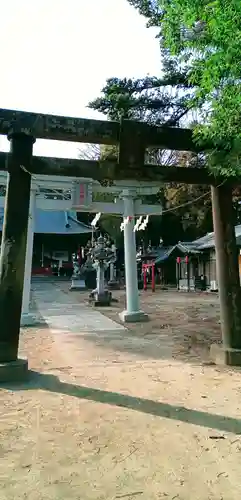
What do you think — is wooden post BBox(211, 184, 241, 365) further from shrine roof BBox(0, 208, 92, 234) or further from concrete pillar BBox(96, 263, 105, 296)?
shrine roof BBox(0, 208, 92, 234)

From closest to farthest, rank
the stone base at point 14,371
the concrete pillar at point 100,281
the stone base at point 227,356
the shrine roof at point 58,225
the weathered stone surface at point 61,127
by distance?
1. the stone base at point 14,371
2. the weathered stone surface at point 61,127
3. the stone base at point 227,356
4. the concrete pillar at point 100,281
5. the shrine roof at point 58,225

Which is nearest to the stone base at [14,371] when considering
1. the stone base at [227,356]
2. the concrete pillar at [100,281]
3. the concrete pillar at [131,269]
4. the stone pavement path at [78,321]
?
the stone base at [227,356]

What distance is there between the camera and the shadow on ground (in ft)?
14.2

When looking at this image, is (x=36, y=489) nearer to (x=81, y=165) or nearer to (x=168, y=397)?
(x=168, y=397)

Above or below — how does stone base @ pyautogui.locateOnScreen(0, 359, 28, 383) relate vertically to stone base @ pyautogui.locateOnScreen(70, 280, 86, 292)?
below

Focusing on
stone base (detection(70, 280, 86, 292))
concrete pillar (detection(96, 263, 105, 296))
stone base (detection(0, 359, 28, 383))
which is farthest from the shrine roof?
stone base (detection(0, 359, 28, 383))

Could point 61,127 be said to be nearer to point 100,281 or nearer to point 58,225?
point 100,281

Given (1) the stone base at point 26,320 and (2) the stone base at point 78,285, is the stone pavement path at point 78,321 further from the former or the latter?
(2) the stone base at point 78,285

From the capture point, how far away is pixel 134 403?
495 cm

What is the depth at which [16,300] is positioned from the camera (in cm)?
603

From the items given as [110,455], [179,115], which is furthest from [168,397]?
[179,115]

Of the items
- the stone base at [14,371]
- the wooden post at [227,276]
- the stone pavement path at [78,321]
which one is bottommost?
the stone base at [14,371]

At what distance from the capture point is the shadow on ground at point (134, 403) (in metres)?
4.32

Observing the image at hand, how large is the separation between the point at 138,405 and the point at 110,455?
1.35m
